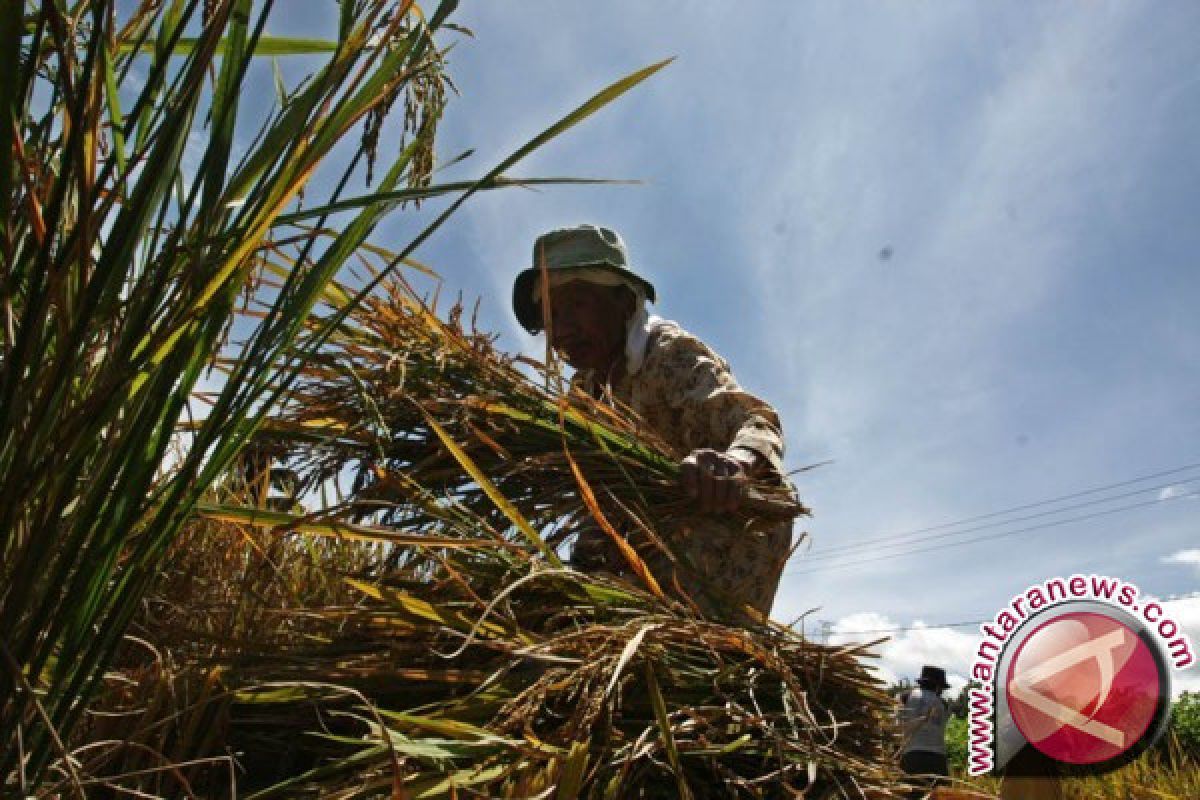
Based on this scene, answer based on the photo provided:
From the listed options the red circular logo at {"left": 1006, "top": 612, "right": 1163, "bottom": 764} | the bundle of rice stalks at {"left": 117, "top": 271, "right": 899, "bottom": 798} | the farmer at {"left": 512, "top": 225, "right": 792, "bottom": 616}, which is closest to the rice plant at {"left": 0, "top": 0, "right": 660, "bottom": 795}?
the bundle of rice stalks at {"left": 117, "top": 271, "right": 899, "bottom": 798}

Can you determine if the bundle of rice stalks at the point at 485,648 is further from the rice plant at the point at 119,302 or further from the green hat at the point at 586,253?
the green hat at the point at 586,253

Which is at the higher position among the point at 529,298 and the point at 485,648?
the point at 529,298

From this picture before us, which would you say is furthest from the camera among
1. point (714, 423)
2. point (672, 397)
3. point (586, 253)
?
point (586, 253)

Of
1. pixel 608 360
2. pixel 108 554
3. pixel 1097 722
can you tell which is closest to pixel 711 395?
pixel 608 360

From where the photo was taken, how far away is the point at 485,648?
112 cm

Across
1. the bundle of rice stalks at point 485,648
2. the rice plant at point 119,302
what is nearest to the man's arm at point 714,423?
the bundle of rice stalks at point 485,648

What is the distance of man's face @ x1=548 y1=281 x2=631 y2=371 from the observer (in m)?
2.54

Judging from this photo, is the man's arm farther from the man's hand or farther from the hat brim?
the hat brim

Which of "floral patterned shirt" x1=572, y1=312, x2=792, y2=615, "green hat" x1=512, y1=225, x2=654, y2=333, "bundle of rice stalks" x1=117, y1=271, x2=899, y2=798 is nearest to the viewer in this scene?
"bundle of rice stalks" x1=117, y1=271, x2=899, y2=798

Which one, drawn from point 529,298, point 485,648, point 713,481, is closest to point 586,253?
point 529,298

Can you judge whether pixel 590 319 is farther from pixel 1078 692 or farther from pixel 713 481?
pixel 1078 692

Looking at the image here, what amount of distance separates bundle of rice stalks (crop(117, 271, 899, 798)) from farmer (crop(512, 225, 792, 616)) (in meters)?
0.15

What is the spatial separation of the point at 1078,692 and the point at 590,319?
223cm

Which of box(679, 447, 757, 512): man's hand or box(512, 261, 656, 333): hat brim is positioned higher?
box(512, 261, 656, 333): hat brim
